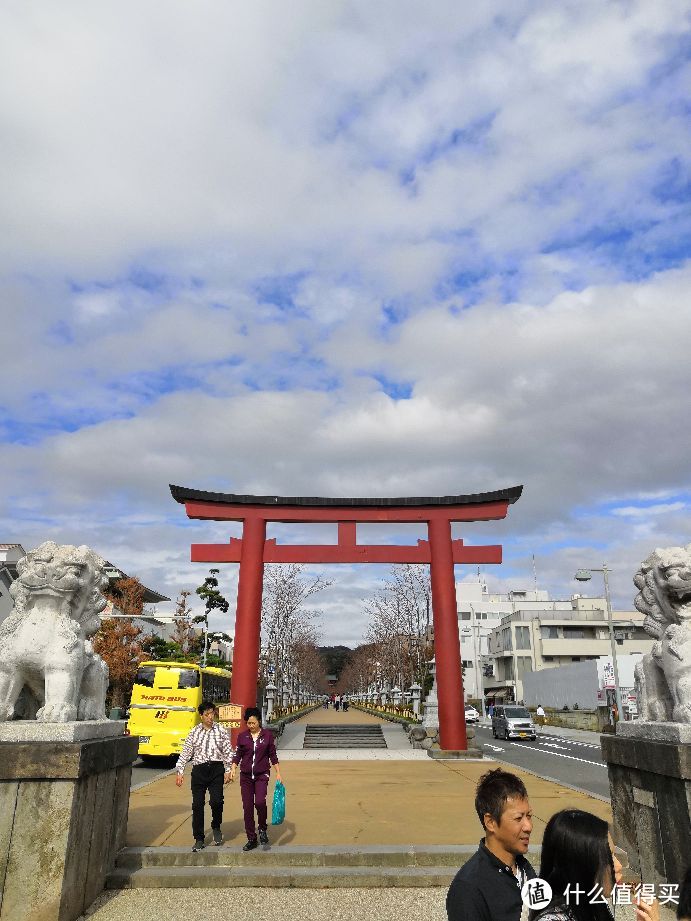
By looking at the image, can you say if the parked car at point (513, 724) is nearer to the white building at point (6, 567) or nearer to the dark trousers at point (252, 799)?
the dark trousers at point (252, 799)

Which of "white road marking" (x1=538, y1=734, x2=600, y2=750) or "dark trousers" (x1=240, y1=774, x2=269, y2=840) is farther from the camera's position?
"white road marking" (x1=538, y1=734, x2=600, y2=750)

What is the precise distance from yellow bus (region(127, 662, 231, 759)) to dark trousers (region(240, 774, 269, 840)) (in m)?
10.2

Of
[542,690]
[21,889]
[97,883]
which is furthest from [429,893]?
[542,690]

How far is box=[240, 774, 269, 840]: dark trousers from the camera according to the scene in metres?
5.90

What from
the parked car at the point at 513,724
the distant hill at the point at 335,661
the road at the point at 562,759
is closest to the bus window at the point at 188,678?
the road at the point at 562,759

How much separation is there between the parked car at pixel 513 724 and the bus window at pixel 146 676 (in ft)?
50.5

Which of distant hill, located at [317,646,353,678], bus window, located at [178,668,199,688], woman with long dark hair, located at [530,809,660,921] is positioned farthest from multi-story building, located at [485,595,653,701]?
distant hill, located at [317,646,353,678]

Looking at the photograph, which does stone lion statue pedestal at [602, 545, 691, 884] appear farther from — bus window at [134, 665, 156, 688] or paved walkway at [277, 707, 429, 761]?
bus window at [134, 665, 156, 688]

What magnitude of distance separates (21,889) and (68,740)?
3.14 ft

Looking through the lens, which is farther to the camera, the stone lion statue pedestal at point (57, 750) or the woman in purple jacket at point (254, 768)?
the woman in purple jacket at point (254, 768)

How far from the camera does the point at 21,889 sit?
14.2 feet

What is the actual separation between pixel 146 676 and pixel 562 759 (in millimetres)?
11958

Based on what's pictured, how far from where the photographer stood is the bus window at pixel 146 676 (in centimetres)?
1672

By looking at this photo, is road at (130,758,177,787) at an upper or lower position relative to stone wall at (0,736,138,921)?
lower
